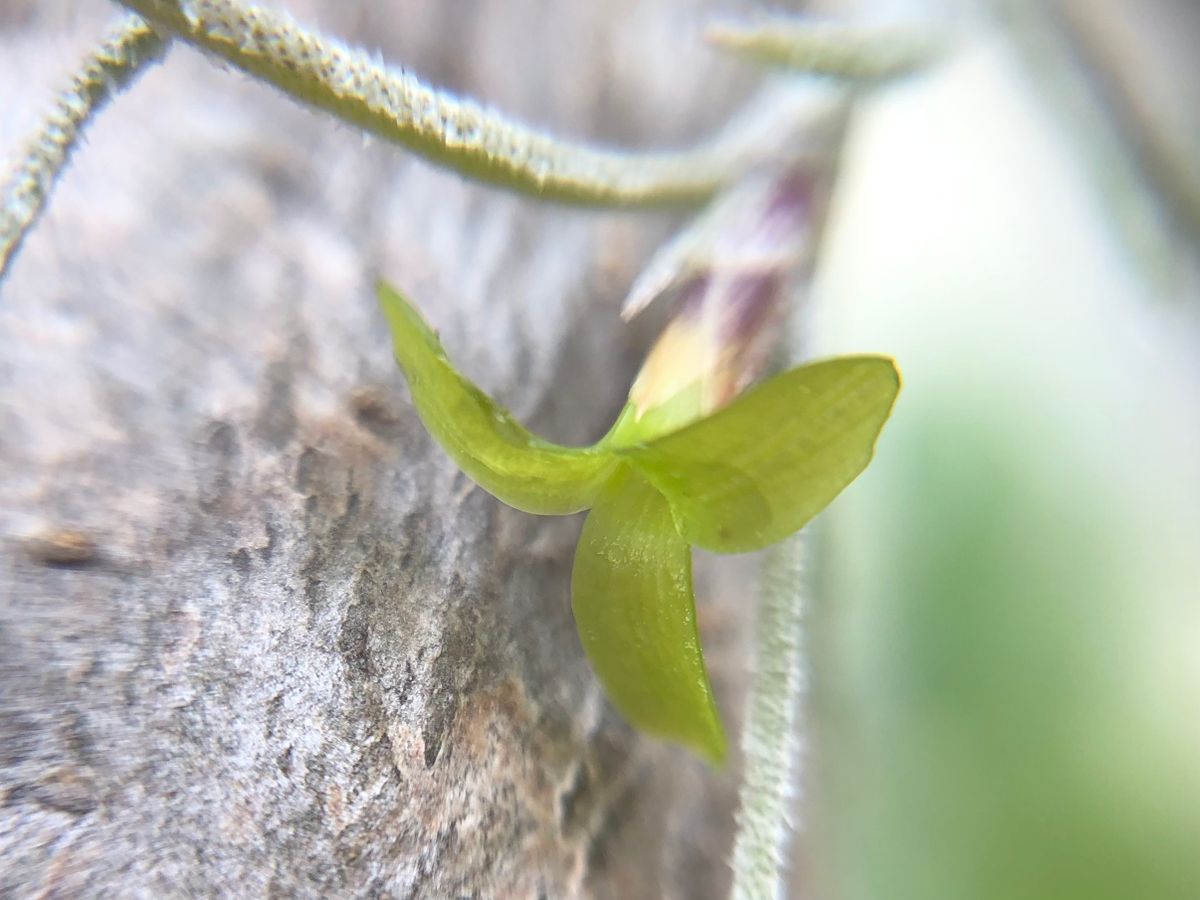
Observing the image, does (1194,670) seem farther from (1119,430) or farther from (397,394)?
(397,394)

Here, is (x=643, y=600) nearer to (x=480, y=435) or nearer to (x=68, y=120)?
(x=480, y=435)

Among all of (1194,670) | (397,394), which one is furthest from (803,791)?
(397,394)

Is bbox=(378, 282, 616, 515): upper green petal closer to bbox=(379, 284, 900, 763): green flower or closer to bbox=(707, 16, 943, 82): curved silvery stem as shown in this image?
bbox=(379, 284, 900, 763): green flower

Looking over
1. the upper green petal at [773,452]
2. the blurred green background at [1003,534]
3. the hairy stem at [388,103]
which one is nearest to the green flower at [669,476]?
the upper green petal at [773,452]

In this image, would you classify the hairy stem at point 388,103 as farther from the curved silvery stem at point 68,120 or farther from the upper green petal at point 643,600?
the upper green petal at point 643,600

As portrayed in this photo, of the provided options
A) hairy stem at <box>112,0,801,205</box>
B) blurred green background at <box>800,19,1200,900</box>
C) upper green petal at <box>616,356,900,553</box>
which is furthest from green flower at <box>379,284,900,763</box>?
blurred green background at <box>800,19,1200,900</box>
